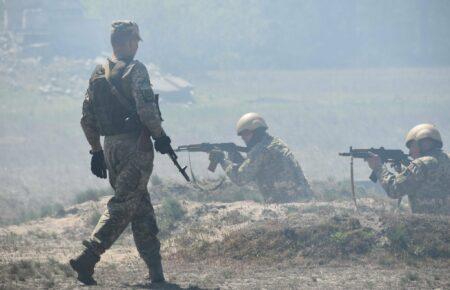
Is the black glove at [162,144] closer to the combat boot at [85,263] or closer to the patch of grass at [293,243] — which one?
the combat boot at [85,263]

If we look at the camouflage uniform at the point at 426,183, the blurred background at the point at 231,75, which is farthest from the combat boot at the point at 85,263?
the blurred background at the point at 231,75

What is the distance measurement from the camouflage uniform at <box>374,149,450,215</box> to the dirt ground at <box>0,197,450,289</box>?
1.05 meters

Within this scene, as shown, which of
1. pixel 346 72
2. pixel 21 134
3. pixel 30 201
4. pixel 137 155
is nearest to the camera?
pixel 137 155

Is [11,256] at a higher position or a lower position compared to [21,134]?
lower

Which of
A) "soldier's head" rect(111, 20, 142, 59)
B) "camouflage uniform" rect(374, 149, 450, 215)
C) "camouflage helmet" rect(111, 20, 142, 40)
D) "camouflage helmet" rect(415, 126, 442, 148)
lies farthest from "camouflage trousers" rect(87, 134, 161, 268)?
"camouflage helmet" rect(415, 126, 442, 148)

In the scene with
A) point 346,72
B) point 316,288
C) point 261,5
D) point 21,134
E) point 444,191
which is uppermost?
point 261,5

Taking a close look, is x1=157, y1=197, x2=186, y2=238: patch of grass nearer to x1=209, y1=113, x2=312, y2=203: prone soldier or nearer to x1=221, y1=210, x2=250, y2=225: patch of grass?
x1=221, y1=210, x2=250, y2=225: patch of grass

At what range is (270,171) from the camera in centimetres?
1490

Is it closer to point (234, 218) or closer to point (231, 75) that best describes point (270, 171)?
point (234, 218)

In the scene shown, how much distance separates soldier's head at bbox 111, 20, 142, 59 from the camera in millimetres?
8312

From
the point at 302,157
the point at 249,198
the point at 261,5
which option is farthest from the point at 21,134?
the point at 261,5

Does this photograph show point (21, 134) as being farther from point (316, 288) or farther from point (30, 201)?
point (316, 288)

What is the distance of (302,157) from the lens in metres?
35.8

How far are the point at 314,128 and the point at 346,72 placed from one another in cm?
1946
